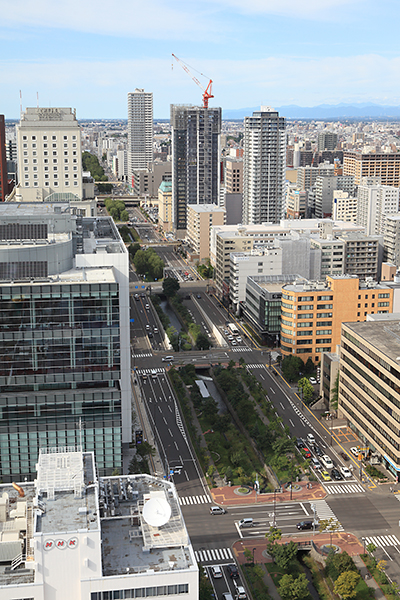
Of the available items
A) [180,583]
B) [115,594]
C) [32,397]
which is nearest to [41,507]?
[115,594]

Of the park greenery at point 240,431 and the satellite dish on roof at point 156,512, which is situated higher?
the satellite dish on roof at point 156,512

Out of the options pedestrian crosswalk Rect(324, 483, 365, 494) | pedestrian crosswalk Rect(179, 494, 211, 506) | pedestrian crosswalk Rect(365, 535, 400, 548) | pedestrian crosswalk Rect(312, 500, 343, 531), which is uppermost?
pedestrian crosswalk Rect(324, 483, 365, 494)

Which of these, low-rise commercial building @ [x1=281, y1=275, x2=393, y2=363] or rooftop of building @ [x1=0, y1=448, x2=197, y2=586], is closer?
rooftop of building @ [x1=0, y1=448, x2=197, y2=586]

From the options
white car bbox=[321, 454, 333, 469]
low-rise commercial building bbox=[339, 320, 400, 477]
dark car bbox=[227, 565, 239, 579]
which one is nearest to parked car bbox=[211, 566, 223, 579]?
dark car bbox=[227, 565, 239, 579]

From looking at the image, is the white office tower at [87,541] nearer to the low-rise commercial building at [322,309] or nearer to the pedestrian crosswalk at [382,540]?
the pedestrian crosswalk at [382,540]

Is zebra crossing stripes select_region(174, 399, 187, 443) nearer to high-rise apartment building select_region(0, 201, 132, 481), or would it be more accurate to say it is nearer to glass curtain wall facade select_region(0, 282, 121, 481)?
high-rise apartment building select_region(0, 201, 132, 481)

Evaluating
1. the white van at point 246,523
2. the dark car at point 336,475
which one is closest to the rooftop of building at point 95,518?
the white van at point 246,523
